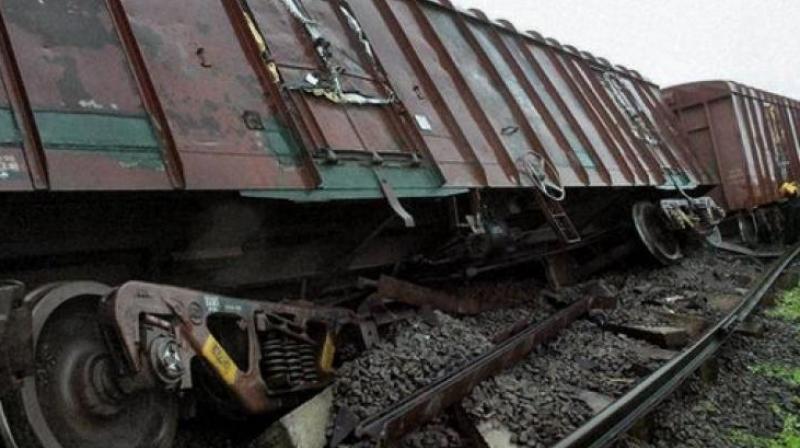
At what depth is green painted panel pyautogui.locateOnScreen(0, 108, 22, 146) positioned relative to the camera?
95.2 inches

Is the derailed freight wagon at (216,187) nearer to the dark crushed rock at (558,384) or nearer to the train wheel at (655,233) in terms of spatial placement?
the dark crushed rock at (558,384)

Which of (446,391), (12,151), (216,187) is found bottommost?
(446,391)

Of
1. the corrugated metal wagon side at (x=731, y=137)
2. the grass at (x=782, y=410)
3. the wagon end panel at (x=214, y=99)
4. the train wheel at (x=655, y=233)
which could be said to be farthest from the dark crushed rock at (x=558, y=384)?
the corrugated metal wagon side at (x=731, y=137)

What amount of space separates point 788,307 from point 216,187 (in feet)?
23.1

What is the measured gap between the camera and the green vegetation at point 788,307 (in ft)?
22.8

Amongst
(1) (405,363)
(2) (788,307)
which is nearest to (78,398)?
(1) (405,363)

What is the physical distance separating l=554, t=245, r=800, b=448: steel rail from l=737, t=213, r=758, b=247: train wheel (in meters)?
7.39

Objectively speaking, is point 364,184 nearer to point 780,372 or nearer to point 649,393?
point 649,393

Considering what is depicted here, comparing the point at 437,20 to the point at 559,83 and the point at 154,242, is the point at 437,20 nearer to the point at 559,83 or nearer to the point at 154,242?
the point at 559,83

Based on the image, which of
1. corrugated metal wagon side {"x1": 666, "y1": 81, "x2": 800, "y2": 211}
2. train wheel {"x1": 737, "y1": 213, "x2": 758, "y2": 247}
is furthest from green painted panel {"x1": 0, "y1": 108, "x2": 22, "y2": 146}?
train wheel {"x1": 737, "y1": 213, "x2": 758, "y2": 247}

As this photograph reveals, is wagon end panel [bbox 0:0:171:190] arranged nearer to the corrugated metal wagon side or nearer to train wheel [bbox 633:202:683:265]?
train wheel [bbox 633:202:683:265]

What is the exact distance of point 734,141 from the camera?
38.5ft

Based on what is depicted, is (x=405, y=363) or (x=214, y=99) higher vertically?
(x=214, y=99)

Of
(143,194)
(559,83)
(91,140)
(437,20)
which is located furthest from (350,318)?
(559,83)
